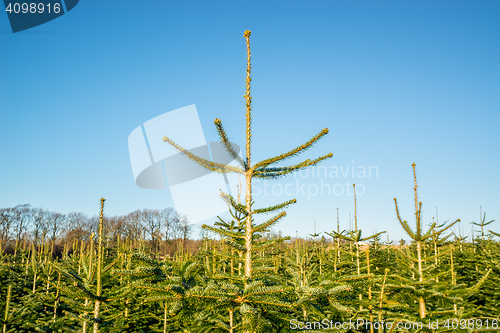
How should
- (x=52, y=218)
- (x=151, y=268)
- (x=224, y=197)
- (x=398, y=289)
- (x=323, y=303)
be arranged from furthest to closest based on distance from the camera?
(x=52, y=218)
(x=398, y=289)
(x=323, y=303)
(x=224, y=197)
(x=151, y=268)

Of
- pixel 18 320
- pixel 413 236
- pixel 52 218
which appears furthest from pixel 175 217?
pixel 413 236

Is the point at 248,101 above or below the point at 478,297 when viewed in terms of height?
above

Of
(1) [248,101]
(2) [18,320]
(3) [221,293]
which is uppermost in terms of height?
(1) [248,101]

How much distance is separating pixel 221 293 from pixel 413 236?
462cm

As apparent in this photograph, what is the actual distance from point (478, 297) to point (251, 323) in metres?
10.8

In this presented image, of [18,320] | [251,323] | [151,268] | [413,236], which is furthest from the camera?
[18,320]

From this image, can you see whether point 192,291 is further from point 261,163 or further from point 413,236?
point 413,236

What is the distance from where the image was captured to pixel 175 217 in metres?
59.0

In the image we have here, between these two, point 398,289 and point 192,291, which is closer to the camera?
point 192,291

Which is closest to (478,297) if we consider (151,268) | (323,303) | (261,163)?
(323,303)

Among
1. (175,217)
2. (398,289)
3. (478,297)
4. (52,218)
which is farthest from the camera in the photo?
(175,217)

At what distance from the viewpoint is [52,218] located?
55094 millimetres

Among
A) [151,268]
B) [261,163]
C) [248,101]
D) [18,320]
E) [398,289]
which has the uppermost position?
[248,101]

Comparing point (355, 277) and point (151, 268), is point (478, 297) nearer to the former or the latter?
point (355, 277)
